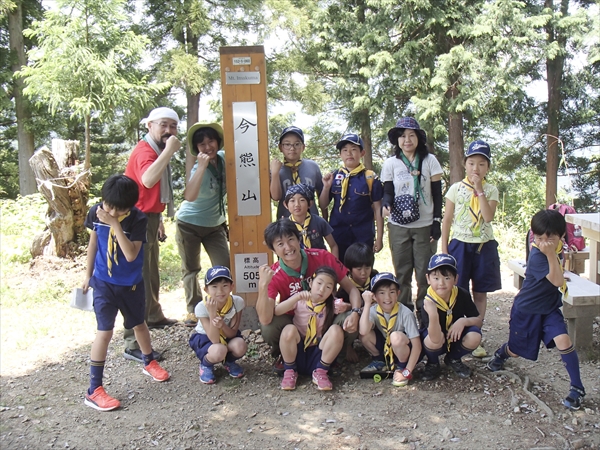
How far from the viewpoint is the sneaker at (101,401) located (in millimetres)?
3400

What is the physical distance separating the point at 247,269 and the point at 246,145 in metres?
1.13

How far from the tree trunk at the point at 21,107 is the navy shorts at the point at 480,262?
1294 cm

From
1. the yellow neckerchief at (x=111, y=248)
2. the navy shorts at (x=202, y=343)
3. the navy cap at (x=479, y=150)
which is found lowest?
the navy shorts at (x=202, y=343)

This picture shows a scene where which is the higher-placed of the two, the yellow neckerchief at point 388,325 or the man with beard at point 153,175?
the man with beard at point 153,175

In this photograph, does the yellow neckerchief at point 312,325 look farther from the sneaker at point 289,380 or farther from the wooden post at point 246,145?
the wooden post at point 246,145

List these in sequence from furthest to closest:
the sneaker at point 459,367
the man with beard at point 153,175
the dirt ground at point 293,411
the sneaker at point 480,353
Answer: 1. the sneaker at point 480,353
2. the man with beard at point 153,175
3. the sneaker at point 459,367
4. the dirt ground at point 293,411

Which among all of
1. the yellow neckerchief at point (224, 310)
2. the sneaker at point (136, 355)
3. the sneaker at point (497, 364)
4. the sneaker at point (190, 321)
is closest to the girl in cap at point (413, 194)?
the sneaker at point (497, 364)

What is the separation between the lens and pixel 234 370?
12.6 ft

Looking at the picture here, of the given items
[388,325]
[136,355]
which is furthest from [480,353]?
[136,355]

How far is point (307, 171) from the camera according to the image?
4.45 m

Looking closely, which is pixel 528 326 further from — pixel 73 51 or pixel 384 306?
pixel 73 51

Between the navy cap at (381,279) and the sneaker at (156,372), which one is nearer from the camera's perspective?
the navy cap at (381,279)

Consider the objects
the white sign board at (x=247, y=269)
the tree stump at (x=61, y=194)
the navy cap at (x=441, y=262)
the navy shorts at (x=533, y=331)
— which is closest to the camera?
the navy shorts at (x=533, y=331)

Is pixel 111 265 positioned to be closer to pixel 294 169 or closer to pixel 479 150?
pixel 294 169
